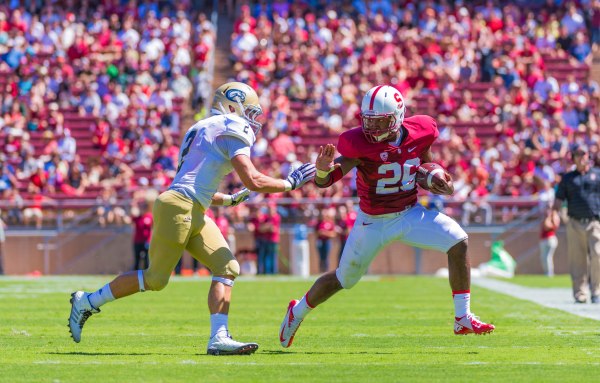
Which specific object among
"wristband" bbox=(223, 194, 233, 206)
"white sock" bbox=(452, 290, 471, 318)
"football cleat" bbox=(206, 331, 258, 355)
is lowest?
"football cleat" bbox=(206, 331, 258, 355)

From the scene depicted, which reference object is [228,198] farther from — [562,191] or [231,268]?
[562,191]

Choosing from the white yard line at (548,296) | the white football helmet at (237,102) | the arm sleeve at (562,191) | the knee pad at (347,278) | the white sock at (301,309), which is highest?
the white football helmet at (237,102)

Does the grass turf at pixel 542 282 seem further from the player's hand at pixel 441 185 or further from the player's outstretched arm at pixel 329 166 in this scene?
the player's outstretched arm at pixel 329 166

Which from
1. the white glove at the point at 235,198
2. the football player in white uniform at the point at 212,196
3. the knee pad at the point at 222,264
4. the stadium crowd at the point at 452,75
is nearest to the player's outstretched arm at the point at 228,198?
the white glove at the point at 235,198

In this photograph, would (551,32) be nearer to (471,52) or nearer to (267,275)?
(471,52)

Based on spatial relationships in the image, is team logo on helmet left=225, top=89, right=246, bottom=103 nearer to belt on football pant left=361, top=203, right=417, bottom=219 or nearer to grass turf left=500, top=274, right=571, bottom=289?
belt on football pant left=361, top=203, right=417, bottom=219

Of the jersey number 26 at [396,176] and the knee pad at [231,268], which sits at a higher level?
the jersey number 26 at [396,176]

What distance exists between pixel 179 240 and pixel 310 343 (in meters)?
1.58

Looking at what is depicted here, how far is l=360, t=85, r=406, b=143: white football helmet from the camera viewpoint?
27.6 ft

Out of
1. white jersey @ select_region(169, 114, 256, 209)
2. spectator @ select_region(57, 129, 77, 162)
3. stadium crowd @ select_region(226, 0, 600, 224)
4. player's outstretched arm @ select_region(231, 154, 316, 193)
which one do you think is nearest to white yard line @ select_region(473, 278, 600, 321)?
stadium crowd @ select_region(226, 0, 600, 224)

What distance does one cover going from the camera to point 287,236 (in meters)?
23.6

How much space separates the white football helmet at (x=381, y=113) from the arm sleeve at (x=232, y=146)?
96cm

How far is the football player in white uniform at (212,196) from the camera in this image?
7996 millimetres

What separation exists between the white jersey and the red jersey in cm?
91
